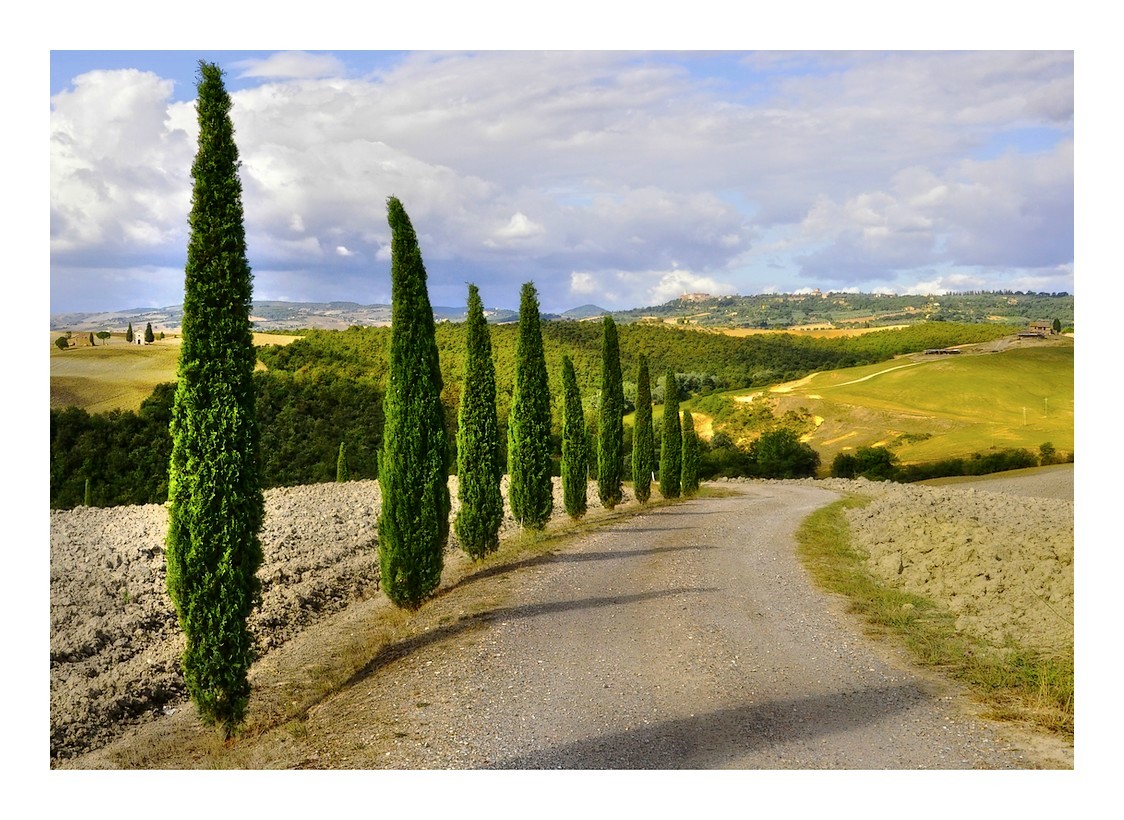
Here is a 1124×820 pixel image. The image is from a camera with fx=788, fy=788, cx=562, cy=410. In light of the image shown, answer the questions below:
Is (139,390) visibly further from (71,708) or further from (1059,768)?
(1059,768)

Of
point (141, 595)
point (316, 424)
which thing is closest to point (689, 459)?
point (316, 424)

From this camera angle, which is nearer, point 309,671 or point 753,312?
point 309,671

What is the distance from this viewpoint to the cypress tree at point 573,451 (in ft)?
64.6

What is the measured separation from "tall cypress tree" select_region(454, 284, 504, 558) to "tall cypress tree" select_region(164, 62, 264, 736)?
6725 mm

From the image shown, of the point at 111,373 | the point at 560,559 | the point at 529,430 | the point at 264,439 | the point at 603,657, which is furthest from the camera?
the point at 529,430

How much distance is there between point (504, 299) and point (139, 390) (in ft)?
19.2

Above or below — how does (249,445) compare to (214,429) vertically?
below

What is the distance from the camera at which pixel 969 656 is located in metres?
7.96

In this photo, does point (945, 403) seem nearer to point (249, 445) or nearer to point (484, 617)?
point (484, 617)

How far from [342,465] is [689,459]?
42.6 ft

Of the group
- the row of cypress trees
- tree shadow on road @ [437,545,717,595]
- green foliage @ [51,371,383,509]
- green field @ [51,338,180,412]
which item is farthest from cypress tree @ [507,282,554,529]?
green field @ [51,338,180,412]

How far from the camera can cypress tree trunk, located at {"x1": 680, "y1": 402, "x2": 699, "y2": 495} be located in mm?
27578

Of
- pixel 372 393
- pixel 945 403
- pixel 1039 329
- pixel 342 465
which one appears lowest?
→ pixel 342 465

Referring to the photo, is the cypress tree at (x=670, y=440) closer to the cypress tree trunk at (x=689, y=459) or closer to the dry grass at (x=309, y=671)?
the cypress tree trunk at (x=689, y=459)
